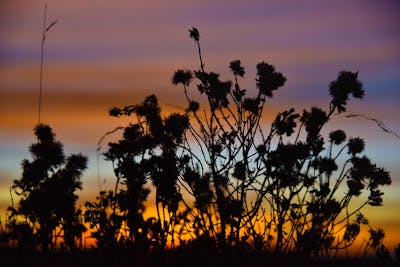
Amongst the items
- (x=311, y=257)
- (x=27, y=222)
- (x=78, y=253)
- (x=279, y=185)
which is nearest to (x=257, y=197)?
(x=279, y=185)

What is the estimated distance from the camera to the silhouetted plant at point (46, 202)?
898 cm

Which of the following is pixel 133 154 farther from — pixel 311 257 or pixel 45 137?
pixel 311 257

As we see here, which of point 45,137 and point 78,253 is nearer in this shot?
point 78,253

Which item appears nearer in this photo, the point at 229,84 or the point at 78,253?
the point at 78,253

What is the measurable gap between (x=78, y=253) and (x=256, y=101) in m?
2.74

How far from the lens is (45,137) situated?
9.66 meters

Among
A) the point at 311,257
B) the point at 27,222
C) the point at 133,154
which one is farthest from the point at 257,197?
the point at 27,222

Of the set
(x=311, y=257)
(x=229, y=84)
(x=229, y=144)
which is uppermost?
(x=229, y=84)

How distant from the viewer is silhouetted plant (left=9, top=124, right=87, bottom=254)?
898cm

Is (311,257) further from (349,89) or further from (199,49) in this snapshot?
(199,49)

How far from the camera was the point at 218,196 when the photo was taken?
363 inches

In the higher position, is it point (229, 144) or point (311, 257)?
point (229, 144)

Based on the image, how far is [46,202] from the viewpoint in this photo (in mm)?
8938

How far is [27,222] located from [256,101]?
10.0ft
